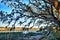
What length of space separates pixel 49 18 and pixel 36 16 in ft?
0.43

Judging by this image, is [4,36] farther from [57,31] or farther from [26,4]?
[57,31]

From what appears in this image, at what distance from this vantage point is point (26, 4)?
1.34m

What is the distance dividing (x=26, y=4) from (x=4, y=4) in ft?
0.75

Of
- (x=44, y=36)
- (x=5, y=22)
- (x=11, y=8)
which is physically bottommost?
(x=44, y=36)

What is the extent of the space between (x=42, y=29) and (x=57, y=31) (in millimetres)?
148

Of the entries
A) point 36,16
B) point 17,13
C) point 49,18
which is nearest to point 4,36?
point 17,13

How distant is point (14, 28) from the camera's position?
54.1 inches

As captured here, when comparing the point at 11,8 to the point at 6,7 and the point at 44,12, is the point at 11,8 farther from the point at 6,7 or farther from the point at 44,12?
the point at 44,12

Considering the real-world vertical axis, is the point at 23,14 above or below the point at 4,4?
below

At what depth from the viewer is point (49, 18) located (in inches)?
52.0

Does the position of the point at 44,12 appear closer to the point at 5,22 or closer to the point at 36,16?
the point at 36,16

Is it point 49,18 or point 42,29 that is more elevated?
point 49,18

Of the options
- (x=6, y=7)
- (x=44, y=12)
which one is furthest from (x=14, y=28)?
(x=44, y=12)

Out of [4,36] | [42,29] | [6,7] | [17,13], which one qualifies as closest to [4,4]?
[6,7]
